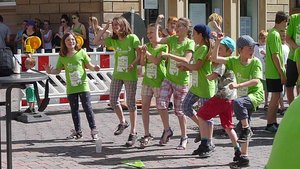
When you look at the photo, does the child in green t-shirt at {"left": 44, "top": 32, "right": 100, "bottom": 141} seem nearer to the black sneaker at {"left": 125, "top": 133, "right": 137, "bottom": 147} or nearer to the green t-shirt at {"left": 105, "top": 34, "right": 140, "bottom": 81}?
the green t-shirt at {"left": 105, "top": 34, "right": 140, "bottom": 81}

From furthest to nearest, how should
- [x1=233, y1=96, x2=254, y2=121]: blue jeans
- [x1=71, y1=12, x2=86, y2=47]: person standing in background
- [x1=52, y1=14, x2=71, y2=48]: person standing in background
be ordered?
[x1=52, y1=14, x2=71, y2=48]: person standing in background, [x1=71, y1=12, x2=86, y2=47]: person standing in background, [x1=233, y1=96, x2=254, y2=121]: blue jeans

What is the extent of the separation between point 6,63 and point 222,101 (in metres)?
2.78

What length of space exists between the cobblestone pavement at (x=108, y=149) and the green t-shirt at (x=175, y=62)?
0.94m

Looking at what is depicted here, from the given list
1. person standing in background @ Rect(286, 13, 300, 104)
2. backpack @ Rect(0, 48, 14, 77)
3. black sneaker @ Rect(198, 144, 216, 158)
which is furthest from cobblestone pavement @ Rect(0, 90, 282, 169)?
backpack @ Rect(0, 48, 14, 77)

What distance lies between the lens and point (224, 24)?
21.6 metres

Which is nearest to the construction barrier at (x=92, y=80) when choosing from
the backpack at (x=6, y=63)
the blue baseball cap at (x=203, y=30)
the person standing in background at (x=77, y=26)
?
the blue baseball cap at (x=203, y=30)

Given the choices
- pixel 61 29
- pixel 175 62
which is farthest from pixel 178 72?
pixel 61 29

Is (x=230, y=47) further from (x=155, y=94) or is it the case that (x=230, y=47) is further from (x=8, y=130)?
(x=8, y=130)

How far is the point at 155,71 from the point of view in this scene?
8266mm

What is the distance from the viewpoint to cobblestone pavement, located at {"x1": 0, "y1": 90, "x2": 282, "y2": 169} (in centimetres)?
729

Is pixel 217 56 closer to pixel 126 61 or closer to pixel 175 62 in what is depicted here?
pixel 175 62

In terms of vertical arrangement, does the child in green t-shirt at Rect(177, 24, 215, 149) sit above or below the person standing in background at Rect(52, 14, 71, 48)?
below

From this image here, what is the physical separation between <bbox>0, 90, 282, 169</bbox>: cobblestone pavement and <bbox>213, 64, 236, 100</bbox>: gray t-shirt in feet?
2.67

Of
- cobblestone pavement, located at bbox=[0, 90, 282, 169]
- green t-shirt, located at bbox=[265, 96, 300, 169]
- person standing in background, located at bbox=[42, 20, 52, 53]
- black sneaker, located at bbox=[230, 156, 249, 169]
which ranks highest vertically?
person standing in background, located at bbox=[42, 20, 52, 53]
